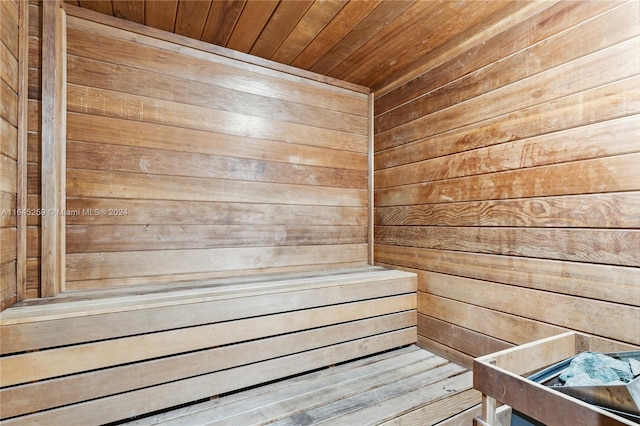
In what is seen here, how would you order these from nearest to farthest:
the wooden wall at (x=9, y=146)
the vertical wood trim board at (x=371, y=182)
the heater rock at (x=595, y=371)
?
the heater rock at (x=595, y=371) < the wooden wall at (x=9, y=146) < the vertical wood trim board at (x=371, y=182)

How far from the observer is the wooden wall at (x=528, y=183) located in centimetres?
129

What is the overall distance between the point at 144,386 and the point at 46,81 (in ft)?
5.03

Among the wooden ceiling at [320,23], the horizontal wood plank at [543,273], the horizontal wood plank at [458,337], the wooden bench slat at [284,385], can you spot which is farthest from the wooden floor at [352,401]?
the wooden ceiling at [320,23]

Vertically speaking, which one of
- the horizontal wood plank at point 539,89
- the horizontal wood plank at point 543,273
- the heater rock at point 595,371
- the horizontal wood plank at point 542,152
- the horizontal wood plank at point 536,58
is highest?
the horizontal wood plank at point 536,58

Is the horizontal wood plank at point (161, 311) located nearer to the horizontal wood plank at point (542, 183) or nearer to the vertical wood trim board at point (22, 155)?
the vertical wood trim board at point (22, 155)

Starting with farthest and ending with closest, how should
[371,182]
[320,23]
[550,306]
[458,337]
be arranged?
[371,182]
[458,337]
[320,23]
[550,306]

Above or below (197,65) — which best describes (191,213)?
below

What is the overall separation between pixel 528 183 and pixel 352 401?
1.38 metres

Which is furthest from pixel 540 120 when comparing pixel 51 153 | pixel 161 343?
pixel 51 153

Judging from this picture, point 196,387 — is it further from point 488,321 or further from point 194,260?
point 488,321

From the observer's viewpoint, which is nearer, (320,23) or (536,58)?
(536,58)

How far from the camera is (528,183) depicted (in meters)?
1.59

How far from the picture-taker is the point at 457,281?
194cm

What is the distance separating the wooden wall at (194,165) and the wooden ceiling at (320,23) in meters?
0.14
